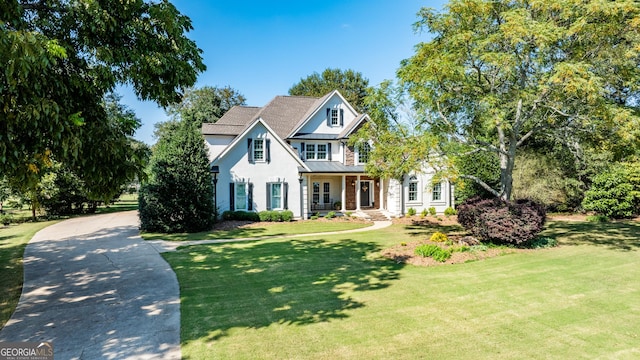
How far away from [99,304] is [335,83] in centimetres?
4767

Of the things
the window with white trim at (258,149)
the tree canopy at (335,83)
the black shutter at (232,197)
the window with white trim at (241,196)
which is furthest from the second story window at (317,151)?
the tree canopy at (335,83)

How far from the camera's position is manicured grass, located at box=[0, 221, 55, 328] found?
27.2 feet

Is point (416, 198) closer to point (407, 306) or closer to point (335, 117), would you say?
point (335, 117)

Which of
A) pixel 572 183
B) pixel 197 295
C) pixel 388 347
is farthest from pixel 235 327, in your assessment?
pixel 572 183

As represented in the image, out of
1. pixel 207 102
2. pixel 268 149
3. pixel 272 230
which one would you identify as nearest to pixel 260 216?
pixel 272 230

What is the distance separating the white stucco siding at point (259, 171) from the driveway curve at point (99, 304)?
9.08 metres

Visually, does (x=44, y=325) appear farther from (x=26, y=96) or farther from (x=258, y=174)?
(x=258, y=174)

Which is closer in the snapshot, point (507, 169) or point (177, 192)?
point (507, 169)

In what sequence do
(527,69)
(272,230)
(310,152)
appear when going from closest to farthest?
1. (527,69)
2. (272,230)
3. (310,152)

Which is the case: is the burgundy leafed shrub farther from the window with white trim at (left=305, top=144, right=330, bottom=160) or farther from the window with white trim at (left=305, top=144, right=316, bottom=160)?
the window with white trim at (left=305, top=144, right=316, bottom=160)

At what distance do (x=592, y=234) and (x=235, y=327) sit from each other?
738 inches

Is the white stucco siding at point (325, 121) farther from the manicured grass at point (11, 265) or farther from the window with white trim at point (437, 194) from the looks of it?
the manicured grass at point (11, 265)

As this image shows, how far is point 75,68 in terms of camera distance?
7309 mm

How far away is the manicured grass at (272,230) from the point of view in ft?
58.7
